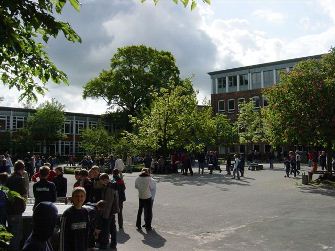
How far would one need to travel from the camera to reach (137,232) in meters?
12.0

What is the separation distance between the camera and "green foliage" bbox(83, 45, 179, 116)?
59750 millimetres

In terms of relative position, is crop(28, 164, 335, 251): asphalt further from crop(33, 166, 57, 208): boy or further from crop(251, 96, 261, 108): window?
crop(251, 96, 261, 108): window

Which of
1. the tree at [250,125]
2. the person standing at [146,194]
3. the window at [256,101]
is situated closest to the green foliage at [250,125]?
the tree at [250,125]

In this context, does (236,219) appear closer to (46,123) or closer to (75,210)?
(75,210)

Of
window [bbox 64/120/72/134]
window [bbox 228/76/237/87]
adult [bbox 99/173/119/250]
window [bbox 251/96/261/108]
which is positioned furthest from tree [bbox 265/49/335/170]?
window [bbox 64/120/72/134]

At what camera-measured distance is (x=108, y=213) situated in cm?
980

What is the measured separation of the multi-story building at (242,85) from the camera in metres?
67.0

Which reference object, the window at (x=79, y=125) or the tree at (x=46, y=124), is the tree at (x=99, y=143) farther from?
the window at (x=79, y=125)

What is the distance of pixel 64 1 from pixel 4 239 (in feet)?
8.43

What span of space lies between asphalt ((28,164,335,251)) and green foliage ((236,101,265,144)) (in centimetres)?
3294

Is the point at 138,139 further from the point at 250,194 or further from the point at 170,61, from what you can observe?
the point at 170,61

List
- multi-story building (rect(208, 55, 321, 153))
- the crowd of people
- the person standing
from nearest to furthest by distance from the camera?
the crowd of people, the person standing, multi-story building (rect(208, 55, 321, 153))

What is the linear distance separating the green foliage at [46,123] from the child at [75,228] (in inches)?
2226

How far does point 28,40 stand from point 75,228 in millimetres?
2724
